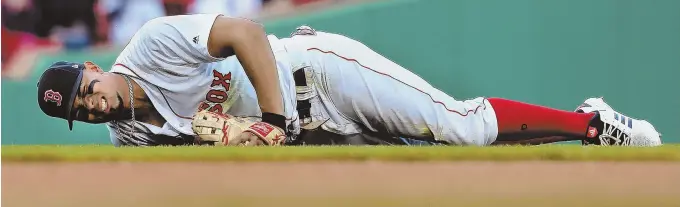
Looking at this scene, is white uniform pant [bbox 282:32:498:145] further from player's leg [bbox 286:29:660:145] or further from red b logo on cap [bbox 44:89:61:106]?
red b logo on cap [bbox 44:89:61:106]

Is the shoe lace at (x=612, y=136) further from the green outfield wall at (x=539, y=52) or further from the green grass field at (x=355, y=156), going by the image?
the green grass field at (x=355, y=156)

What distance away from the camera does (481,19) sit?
2.15 metres

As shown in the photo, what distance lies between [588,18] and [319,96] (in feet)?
2.88

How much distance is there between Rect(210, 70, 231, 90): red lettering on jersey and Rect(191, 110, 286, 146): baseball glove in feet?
0.42

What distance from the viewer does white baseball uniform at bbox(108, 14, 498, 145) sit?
153cm

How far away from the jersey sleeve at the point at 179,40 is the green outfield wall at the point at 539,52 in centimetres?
74

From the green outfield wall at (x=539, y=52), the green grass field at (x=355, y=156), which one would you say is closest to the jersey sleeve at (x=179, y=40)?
the green grass field at (x=355, y=156)

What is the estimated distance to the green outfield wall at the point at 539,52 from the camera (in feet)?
7.00

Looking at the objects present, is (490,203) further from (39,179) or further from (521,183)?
(39,179)

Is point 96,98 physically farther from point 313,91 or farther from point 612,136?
point 612,136

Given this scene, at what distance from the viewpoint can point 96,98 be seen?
58.3 inches

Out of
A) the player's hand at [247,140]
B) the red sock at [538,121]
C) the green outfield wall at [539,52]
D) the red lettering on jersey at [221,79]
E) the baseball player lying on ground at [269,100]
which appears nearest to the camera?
the player's hand at [247,140]

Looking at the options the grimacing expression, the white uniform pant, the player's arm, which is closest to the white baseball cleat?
the white uniform pant

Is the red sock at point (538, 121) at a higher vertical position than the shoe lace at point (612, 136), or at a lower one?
higher
